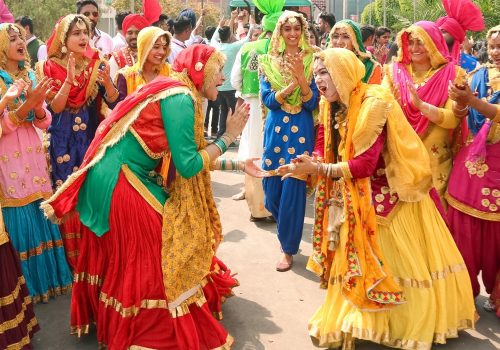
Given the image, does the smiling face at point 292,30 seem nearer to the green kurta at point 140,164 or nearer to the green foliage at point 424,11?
the green kurta at point 140,164

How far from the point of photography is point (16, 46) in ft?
13.4

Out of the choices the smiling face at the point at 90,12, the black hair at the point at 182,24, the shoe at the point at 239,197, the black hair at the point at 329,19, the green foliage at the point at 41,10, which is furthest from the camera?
the green foliage at the point at 41,10

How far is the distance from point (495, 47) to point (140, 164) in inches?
103

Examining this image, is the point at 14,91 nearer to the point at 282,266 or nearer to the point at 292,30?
the point at 292,30

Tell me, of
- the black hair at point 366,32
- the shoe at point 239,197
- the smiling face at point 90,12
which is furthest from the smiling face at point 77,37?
the black hair at point 366,32

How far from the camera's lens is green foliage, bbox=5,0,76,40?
2882cm

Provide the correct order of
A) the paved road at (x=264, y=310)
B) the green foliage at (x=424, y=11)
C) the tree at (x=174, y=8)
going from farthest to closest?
the tree at (x=174, y=8)
the green foliage at (x=424, y=11)
the paved road at (x=264, y=310)

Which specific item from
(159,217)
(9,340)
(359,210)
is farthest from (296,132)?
(9,340)

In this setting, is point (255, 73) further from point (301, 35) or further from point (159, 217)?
point (159, 217)

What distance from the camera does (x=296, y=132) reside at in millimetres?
5004

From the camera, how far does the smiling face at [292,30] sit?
4.86 meters

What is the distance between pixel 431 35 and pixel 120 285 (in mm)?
2778

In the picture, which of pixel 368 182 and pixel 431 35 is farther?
pixel 431 35

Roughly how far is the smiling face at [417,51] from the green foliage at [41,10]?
27.7 metres
